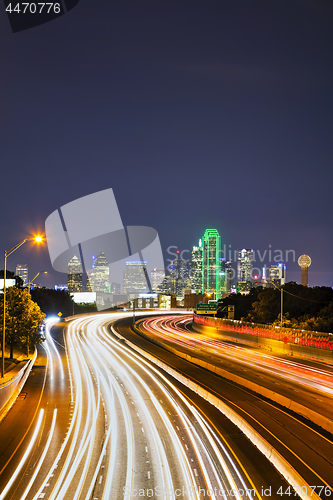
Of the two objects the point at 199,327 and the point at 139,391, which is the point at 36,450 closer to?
the point at 139,391

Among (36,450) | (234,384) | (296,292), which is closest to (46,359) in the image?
(234,384)

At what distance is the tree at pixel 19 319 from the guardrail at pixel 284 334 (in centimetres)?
2902

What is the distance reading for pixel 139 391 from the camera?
27.9 metres

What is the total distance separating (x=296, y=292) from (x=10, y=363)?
58.4 metres

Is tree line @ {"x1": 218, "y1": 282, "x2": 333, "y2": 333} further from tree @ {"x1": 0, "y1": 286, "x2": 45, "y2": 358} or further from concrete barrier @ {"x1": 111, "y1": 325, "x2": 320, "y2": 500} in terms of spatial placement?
tree @ {"x1": 0, "y1": 286, "x2": 45, "y2": 358}

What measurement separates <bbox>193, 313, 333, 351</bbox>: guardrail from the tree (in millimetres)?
29016

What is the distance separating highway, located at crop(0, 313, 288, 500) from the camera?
13594 millimetres

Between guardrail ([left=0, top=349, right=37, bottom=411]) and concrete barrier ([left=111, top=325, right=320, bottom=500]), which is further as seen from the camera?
guardrail ([left=0, top=349, right=37, bottom=411])

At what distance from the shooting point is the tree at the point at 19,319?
131 ft

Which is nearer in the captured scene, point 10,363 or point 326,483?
point 326,483

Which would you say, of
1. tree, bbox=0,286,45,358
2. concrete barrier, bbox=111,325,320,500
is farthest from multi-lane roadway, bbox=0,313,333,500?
tree, bbox=0,286,45,358

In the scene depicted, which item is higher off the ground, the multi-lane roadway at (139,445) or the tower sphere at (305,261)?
the tower sphere at (305,261)

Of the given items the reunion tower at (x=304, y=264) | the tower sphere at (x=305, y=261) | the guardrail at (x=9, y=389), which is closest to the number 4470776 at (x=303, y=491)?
the guardrail at (x=9, y=389)

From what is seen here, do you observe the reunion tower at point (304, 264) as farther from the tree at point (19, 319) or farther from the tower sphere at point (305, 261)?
the tree at point (19, 319)
